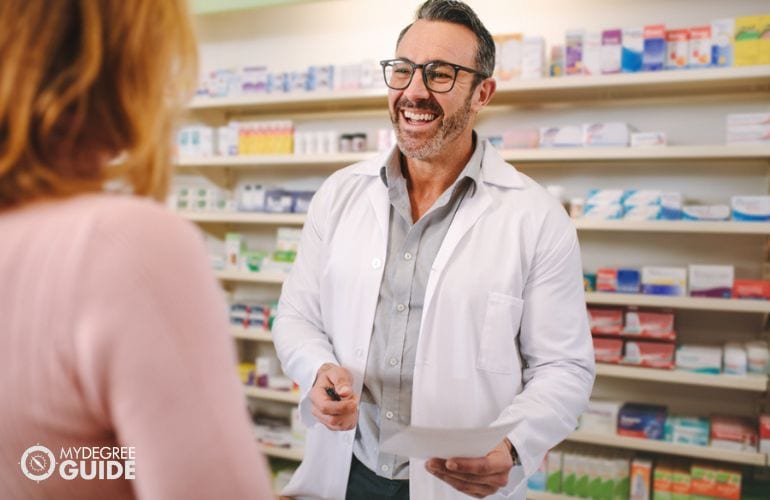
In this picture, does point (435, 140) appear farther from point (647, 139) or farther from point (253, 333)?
point (253, 333)

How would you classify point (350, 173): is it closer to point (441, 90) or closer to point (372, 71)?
point (441, 90)

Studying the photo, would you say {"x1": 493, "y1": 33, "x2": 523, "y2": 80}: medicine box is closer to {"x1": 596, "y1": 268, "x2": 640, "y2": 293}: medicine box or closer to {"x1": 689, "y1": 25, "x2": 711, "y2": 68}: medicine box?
{"x1": 689, "y1": 25, "x2": 711, "y2": 68}: medicine box

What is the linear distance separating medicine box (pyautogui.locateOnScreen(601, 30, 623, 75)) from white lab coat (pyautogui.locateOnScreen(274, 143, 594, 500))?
122 centimetres

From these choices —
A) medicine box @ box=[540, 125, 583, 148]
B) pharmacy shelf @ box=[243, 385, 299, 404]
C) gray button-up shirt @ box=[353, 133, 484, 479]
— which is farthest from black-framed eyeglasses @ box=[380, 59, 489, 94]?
pharmacy shelf @ box=[243, 385, 299, 404]

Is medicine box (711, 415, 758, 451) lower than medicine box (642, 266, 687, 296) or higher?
lower

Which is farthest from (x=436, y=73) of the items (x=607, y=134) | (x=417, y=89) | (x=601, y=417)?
(x=601, y=417)

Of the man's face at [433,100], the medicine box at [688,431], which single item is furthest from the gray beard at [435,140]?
the medicine box at [688,431]

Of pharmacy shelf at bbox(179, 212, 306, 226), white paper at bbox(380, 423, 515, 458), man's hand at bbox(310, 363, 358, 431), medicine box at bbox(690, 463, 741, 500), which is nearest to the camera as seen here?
white paper at bbox(380, 423, 515, 458)

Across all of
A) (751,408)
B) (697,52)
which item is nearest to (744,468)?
(751,408)

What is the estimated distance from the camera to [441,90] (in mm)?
1773

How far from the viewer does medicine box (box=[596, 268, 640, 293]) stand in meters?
2.70

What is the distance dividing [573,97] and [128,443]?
9.46ft

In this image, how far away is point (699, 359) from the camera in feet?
8.54

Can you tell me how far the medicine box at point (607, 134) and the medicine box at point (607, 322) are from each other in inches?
28.2
